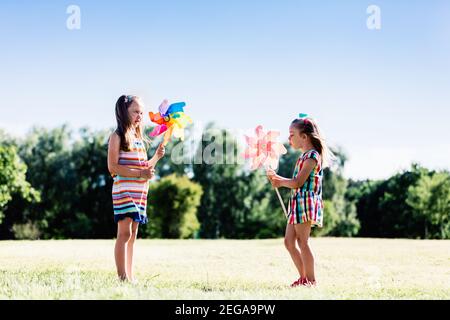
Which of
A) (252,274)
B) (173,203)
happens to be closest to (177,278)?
(252,274)

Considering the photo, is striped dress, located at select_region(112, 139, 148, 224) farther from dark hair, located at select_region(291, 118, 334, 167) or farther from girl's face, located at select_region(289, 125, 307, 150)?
dark hair, located at select_region(291, 118, 334, 167)

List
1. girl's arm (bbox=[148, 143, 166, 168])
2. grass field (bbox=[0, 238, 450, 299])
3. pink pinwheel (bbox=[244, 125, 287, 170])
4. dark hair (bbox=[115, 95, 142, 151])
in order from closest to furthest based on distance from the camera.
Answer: grass field (bbox=[0, 238, 450, 299]), dark hair (bbox=[115, 95, 142, 151]), girl's arm (bbox=[148, 143, 166, 168]), pink pinwheel (bbox=[244, 125, 287, 170])

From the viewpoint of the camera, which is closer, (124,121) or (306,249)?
(306,249)

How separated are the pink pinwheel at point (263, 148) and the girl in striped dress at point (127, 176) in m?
1.32

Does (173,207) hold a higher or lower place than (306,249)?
lower

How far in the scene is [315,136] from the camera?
5395mm

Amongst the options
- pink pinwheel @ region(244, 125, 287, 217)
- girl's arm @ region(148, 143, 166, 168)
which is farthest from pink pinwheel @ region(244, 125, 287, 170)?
girl's arm @ region(148, 143, 166, 168)

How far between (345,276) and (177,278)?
217 centimetres

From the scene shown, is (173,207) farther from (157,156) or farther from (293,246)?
(293,246)

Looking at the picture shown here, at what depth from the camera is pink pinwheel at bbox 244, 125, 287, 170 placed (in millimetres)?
6043

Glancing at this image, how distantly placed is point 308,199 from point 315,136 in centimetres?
68

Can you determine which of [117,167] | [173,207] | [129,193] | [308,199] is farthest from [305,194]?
[173,207]
